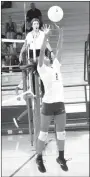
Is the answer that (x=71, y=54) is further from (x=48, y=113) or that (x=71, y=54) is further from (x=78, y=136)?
(x=48, y=113)

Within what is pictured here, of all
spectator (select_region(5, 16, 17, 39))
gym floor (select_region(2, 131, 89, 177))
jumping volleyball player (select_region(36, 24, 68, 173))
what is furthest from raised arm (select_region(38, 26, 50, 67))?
spectator (select_region(5, 16, 17, 39))

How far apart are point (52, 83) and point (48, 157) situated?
73 centimetres

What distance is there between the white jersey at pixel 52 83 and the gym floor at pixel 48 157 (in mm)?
522

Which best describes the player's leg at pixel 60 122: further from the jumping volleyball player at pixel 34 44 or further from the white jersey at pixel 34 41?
the white jersey at pixel 34 41

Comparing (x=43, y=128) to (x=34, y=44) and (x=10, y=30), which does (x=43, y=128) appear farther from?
(x=10, y=30)

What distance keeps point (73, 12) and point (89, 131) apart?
1.17 metres

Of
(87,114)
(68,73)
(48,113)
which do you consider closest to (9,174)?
(48,113)

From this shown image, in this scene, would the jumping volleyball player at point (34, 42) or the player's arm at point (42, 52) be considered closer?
the player's arm at point (42, 52)

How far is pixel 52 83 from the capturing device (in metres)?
1.43

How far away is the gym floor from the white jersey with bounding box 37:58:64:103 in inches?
20.6

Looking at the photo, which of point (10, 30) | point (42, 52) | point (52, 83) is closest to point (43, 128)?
point (52, 83)

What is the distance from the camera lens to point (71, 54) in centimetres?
286

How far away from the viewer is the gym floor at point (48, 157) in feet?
5.92

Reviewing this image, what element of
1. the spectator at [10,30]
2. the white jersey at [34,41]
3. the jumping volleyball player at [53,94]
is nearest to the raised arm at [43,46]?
the jumping volleyball player at [53,94]
